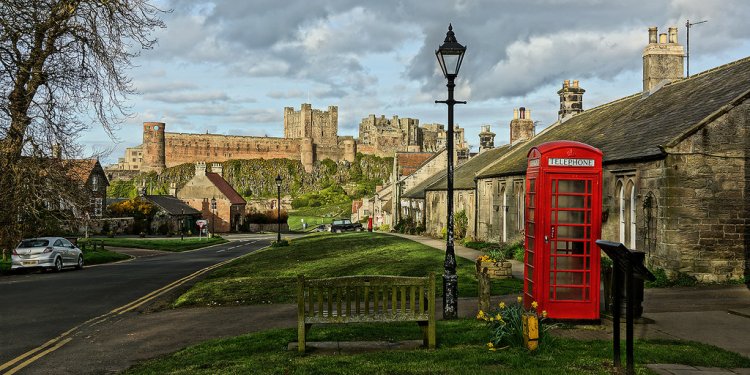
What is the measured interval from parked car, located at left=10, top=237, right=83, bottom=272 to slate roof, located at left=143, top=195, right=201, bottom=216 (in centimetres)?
4799

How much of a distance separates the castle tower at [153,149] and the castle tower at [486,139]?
120 metres

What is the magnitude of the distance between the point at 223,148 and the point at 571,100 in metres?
137

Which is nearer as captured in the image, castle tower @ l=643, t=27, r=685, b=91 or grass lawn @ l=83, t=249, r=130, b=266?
castle tower @ l=643, t=27, r=685, b=91

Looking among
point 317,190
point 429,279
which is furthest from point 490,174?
point 317,190

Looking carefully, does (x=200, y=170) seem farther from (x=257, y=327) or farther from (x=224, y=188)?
(x=257, y=327)

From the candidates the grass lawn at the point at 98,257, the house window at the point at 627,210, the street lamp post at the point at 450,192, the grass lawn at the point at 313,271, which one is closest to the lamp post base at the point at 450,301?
the street lamp post at the point at 450,192

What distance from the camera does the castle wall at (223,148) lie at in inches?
6196

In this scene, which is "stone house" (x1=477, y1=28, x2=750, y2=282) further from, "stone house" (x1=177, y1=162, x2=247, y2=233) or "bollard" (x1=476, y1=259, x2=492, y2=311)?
"stone house" (x1=177, y1=162, x2=247, y2=233)

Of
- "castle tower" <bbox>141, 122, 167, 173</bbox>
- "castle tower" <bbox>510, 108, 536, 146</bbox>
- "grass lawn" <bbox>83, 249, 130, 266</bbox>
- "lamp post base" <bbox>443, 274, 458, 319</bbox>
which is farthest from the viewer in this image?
"castle tower" <bbox>141, 122, 167, 173</bbox>

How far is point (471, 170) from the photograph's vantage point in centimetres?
4212

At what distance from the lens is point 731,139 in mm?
15625

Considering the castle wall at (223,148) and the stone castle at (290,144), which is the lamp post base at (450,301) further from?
the castle wall at (223,148)

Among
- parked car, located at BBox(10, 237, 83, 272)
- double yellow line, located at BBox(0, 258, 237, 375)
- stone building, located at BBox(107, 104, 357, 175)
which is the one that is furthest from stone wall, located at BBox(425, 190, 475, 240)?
stone building, located at BBox(107, 104, 357, 175)

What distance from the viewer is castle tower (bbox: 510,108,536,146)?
4205 centimetres
